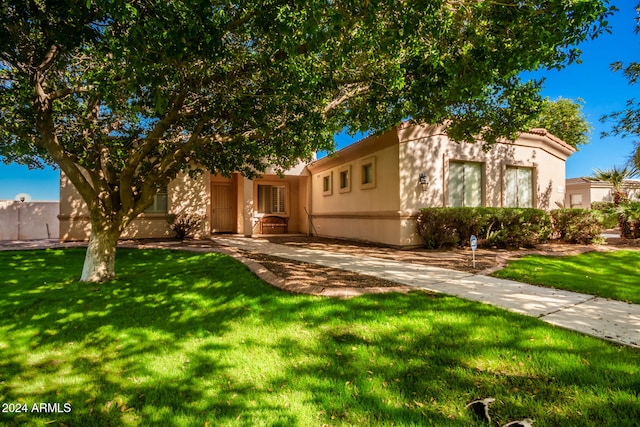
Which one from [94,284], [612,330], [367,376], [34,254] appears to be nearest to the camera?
[367,376]

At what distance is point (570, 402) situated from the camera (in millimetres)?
2213

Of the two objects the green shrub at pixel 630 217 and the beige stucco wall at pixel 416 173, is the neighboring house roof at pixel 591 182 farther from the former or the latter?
the beige stucco wall at pixel 416 173

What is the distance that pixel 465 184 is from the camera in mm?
11391

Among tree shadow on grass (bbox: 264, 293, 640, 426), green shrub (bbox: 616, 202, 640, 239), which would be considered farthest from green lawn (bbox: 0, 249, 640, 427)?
green shrub (bbox: 616, 202, 640, 239)

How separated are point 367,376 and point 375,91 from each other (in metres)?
5.57

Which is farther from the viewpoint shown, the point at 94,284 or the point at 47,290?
the point at 94,284

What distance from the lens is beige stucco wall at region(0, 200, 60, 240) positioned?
47.0 feet

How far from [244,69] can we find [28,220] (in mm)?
15545

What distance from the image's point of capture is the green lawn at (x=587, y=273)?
5.02 m

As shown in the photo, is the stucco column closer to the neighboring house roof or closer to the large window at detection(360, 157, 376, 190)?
the large window at detection(360, 157, 376, 190)

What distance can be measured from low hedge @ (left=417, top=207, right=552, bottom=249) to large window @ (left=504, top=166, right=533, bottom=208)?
169 centimetres

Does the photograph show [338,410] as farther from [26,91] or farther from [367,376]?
[26,91]

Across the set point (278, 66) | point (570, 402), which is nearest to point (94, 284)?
point (278, 66)

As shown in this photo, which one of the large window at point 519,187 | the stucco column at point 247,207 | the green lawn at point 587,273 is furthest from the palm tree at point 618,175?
the stucco column at point 247,207
